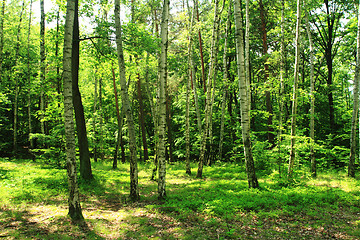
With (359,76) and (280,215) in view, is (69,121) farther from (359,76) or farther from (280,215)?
(359,76)

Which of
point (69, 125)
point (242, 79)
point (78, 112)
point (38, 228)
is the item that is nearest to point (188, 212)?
point (38, 228)

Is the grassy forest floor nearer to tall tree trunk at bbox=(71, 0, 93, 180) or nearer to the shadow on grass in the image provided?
the shadow on grass

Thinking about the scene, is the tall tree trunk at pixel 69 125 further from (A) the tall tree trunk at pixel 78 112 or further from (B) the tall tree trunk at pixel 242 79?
(B) the tall tree trunk at pixel 242 79

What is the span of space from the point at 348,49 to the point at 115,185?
17.8 m

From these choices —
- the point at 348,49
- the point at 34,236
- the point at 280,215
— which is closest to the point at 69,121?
the point at 34,236

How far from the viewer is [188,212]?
6156 mm

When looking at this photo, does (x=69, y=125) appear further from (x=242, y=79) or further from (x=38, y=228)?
(x=242, y=79)

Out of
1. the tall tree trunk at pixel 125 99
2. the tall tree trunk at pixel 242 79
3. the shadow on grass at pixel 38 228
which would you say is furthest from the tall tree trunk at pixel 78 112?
the tall tree trunk at pixel 242 79

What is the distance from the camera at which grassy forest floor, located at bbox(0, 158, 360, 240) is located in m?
4.92

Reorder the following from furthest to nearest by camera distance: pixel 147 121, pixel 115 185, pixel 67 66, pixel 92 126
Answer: pixel 147 121, pixel 92 126, pixel 115 185, pixel 67 66

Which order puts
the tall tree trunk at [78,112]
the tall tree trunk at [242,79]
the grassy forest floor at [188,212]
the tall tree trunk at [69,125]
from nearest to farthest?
the grassy forest floor at [188,212] → the tall tree trunk at [69,125] → the tall tree trunk at [242,79] → the tall tree trunk at [78,112]

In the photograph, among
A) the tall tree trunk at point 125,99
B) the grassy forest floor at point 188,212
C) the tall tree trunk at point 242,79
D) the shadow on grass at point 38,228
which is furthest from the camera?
the tall tree trunk at point 242,79

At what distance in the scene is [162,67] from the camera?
23.7 feet

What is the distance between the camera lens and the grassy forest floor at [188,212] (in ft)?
16.1
